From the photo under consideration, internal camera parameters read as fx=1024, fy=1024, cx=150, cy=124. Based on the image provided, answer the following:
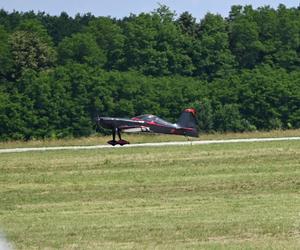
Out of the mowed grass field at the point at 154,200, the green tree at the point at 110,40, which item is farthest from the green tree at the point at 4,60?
the mowed grass field at the point at 154,200

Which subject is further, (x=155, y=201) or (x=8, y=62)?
(x=8, y=62)

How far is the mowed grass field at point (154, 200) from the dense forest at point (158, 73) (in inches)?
1030

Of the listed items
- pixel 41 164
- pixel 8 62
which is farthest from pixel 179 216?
pixel 8 62

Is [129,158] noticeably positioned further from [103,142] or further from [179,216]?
[179,216]

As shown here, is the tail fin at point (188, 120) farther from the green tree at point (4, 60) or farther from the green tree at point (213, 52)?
the green tree at point (4, 60)

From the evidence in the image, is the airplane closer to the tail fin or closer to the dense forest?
the tail fin

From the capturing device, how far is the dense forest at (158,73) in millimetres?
58188

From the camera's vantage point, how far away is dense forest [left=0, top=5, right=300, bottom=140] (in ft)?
191

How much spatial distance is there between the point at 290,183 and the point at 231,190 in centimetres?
170

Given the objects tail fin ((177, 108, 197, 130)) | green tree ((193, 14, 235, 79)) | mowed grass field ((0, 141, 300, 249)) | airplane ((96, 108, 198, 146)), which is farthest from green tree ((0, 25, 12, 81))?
mowed grass field ((0, 141, 300, 249))

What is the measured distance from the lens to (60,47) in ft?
233

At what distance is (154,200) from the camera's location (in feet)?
60.6

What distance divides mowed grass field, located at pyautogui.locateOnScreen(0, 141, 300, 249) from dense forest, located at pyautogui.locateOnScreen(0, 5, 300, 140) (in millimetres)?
26163

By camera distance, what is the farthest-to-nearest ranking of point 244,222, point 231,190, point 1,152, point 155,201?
point 1,152 → point 231,190 → point 155,201 → point 244,222
